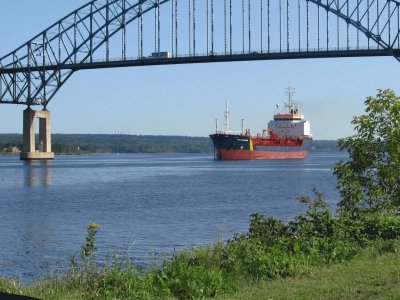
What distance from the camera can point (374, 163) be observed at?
58.0 ft

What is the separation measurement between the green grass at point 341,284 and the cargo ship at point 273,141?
111430 millimetres

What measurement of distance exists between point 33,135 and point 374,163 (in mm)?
99148

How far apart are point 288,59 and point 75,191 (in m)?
42.7

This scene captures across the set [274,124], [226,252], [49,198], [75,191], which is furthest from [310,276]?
[274,124]

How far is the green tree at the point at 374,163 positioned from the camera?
17.0 meters

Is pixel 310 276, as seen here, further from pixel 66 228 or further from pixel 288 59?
pixel 288 59

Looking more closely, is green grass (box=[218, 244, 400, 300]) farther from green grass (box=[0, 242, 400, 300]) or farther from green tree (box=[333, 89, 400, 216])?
green tree (box=[333, 89, 400, 216])

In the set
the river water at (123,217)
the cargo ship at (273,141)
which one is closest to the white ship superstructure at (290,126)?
the cargo ship at (273,141)

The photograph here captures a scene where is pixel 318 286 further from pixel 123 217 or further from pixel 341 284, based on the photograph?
pixel 123 217

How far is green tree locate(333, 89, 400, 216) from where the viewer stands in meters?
17.0

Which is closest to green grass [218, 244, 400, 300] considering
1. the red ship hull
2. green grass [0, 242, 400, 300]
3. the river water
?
green grass [0, 242, 400, 300]

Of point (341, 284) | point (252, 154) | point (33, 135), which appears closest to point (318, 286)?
point (341, 284)

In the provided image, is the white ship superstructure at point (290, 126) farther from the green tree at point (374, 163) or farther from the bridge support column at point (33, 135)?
the green tree at point (374, 163)

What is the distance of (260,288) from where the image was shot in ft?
32.9
